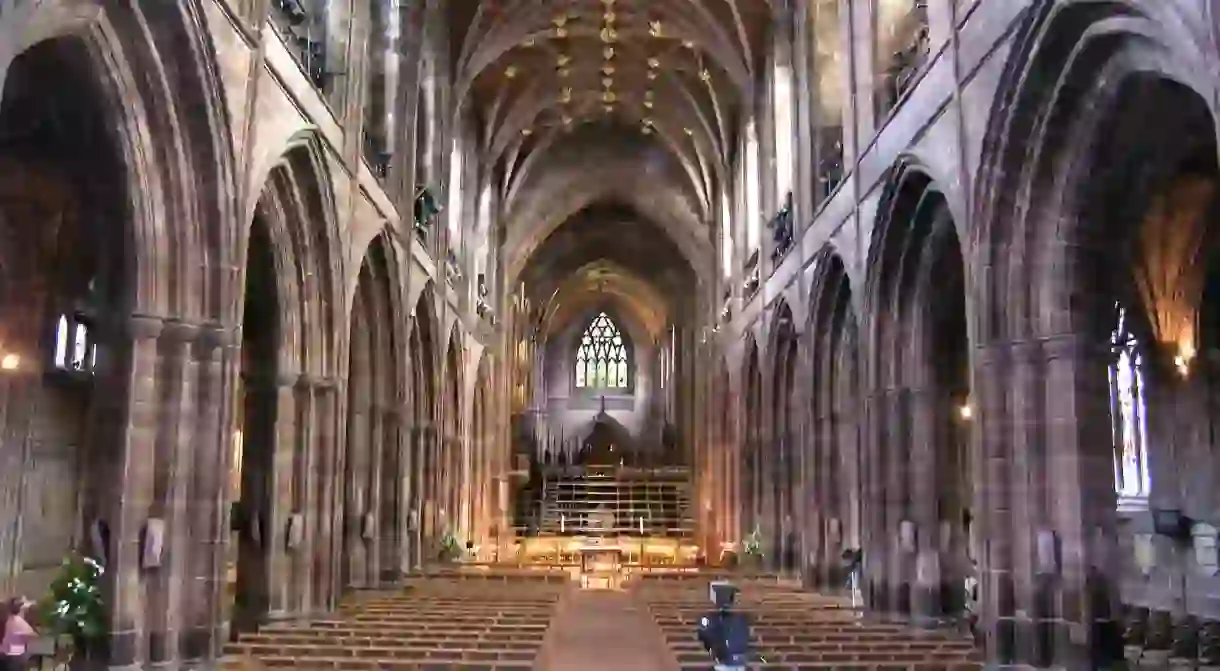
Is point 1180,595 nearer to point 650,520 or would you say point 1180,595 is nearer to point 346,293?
point 346,293

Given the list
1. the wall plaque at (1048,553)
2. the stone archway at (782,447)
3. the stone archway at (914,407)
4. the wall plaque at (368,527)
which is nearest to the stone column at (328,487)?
the wall plaque at (368,527)

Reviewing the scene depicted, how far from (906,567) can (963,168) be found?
6.45 metres

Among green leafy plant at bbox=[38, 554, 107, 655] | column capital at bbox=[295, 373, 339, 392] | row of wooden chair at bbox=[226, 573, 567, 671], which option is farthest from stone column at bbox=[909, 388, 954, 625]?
green leafy plant at bbox=[38, 554, 107, 655]

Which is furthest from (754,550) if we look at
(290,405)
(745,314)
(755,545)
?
(290,405)

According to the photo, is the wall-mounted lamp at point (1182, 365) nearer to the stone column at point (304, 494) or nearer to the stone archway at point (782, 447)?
the stone archway at point (782, 447)

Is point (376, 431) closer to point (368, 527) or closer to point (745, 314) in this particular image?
point (368, 527)

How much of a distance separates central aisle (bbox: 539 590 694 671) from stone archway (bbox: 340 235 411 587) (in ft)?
12.2

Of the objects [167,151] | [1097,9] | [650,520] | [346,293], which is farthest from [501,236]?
[1097,9]

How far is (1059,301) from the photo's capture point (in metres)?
11.2

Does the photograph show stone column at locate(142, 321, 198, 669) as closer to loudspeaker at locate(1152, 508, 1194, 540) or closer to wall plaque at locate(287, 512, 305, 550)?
wall plaque at locate(287, 512, 305, 550)

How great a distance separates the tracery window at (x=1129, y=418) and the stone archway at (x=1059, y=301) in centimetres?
693

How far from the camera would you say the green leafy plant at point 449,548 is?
25750 mm

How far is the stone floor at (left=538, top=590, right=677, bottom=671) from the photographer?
1234cm

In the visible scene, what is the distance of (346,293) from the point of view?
53.6 ft
